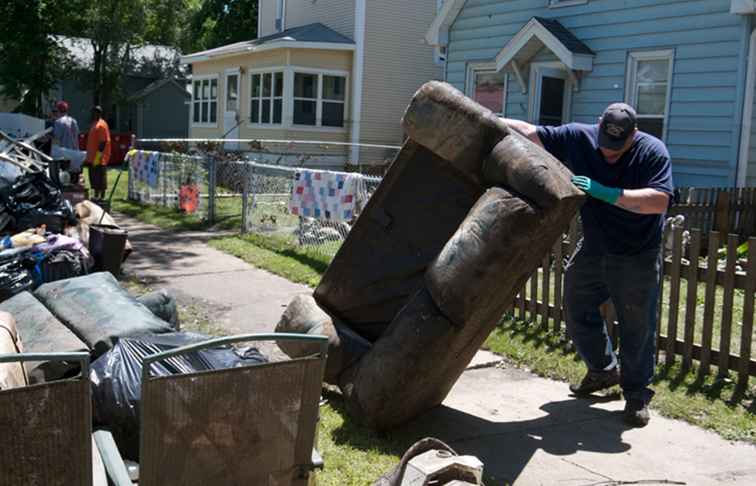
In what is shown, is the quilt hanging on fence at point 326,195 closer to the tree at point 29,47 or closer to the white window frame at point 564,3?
the white window frame at point 564,3

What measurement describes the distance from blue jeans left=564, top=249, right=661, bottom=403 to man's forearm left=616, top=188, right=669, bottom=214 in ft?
1.40

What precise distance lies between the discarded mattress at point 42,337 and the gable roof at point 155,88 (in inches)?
1248

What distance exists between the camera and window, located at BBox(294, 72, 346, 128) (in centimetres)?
2308

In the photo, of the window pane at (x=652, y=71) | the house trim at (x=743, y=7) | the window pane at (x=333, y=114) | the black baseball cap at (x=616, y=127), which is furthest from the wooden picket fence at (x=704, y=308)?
A: the window pane at (x=333, y=114)

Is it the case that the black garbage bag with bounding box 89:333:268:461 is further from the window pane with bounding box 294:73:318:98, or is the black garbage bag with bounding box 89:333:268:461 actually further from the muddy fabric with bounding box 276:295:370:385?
the window pane with bounding box 294:73:318:98

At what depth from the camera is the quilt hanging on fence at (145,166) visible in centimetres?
1504

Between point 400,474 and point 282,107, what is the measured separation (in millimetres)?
20586

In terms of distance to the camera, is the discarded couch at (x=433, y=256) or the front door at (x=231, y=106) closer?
the discarded couch at (x=433, y=256)

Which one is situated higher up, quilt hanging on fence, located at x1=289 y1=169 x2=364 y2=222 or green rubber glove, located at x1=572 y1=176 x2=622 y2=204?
green rubber glove, located at x1=572 y1=176 x2=622 y2=204

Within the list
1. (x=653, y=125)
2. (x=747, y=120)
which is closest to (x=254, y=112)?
(x=653, y=125)

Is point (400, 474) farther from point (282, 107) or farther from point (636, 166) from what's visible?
point (282, 107)

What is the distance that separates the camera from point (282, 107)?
23.0 metres

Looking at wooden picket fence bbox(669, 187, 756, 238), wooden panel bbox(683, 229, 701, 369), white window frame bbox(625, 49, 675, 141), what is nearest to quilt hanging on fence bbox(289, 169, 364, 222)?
wooden picket fence bbox(669, 187, 756, 238)

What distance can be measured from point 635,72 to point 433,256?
9918mm
